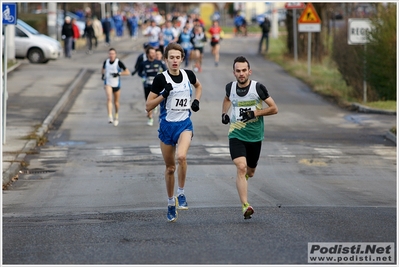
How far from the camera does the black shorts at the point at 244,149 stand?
9.50 meters

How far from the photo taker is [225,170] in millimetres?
14422

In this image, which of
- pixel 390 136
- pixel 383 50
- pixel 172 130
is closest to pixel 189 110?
pixel 172 130

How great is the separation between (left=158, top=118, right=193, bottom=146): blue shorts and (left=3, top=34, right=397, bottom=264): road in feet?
2.72

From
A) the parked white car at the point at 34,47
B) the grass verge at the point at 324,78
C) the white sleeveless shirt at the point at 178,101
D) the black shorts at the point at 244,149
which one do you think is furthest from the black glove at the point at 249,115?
the parked white car at the point at 34,47

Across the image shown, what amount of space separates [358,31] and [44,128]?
9.71m

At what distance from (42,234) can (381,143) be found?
11.0m

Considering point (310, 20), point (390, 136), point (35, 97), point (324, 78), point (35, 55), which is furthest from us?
point (35, 55)

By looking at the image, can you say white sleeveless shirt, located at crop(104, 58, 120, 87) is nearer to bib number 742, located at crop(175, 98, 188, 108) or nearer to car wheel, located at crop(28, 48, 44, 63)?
bib number 742, located at crop(175, 98, 188, 108)

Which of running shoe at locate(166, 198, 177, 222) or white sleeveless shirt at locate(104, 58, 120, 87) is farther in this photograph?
white sleeveless shirt at locate(104, 58, 120, 87)

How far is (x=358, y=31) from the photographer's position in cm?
2520

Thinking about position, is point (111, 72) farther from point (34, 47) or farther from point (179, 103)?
point (34, 47)

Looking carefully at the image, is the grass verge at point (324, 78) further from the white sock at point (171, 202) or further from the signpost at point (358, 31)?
the white sock at point (171, 202)

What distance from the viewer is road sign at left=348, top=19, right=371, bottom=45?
2511cm

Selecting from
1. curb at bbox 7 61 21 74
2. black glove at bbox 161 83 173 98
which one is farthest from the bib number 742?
curb at bbox 7 61 21 74
